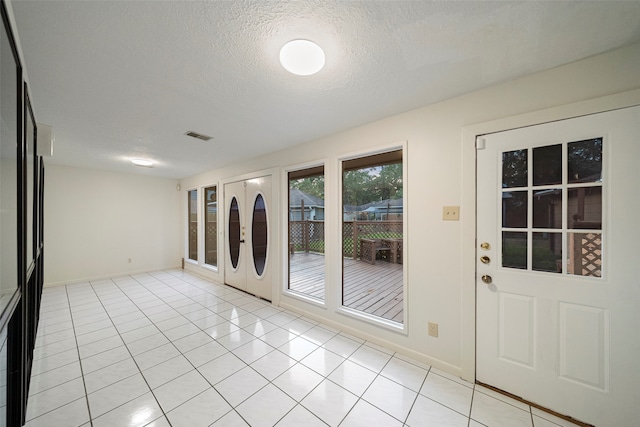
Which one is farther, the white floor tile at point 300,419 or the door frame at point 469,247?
the door frame at point 469,247

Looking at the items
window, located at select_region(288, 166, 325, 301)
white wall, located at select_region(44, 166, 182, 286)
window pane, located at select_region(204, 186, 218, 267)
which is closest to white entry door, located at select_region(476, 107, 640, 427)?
window, located at select_region(288, 166, 325, 301)

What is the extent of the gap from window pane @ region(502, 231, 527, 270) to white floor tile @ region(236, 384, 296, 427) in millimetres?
1922

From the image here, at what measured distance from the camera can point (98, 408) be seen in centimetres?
160

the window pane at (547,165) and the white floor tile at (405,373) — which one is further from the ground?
the window pane at (547,165)

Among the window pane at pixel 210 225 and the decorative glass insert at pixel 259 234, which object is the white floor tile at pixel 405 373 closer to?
the decorative glass insert at pixel 259 234

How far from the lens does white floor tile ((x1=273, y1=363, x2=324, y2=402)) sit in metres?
1.75

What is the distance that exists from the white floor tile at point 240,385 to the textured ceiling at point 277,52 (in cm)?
238

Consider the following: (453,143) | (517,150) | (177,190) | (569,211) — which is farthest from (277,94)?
(177,190)

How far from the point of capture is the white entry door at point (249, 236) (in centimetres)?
372

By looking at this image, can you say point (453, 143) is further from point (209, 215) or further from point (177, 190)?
point (177, 190)

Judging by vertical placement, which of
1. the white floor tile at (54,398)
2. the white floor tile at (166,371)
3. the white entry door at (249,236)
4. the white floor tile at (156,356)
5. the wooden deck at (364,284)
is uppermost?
the white entry door at (249,236)

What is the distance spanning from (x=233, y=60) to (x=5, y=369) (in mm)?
2122

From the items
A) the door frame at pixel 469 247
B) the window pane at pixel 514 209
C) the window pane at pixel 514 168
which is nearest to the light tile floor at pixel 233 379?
the door frame at pixel 469 247

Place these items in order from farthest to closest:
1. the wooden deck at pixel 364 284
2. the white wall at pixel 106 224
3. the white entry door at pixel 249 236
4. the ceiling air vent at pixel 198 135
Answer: the white wall at pixel 106 224 → the white entry door at pixel 249 236 → the wooden deck at pixel 364 284 → the ceiling air vent at pixel 198 135
